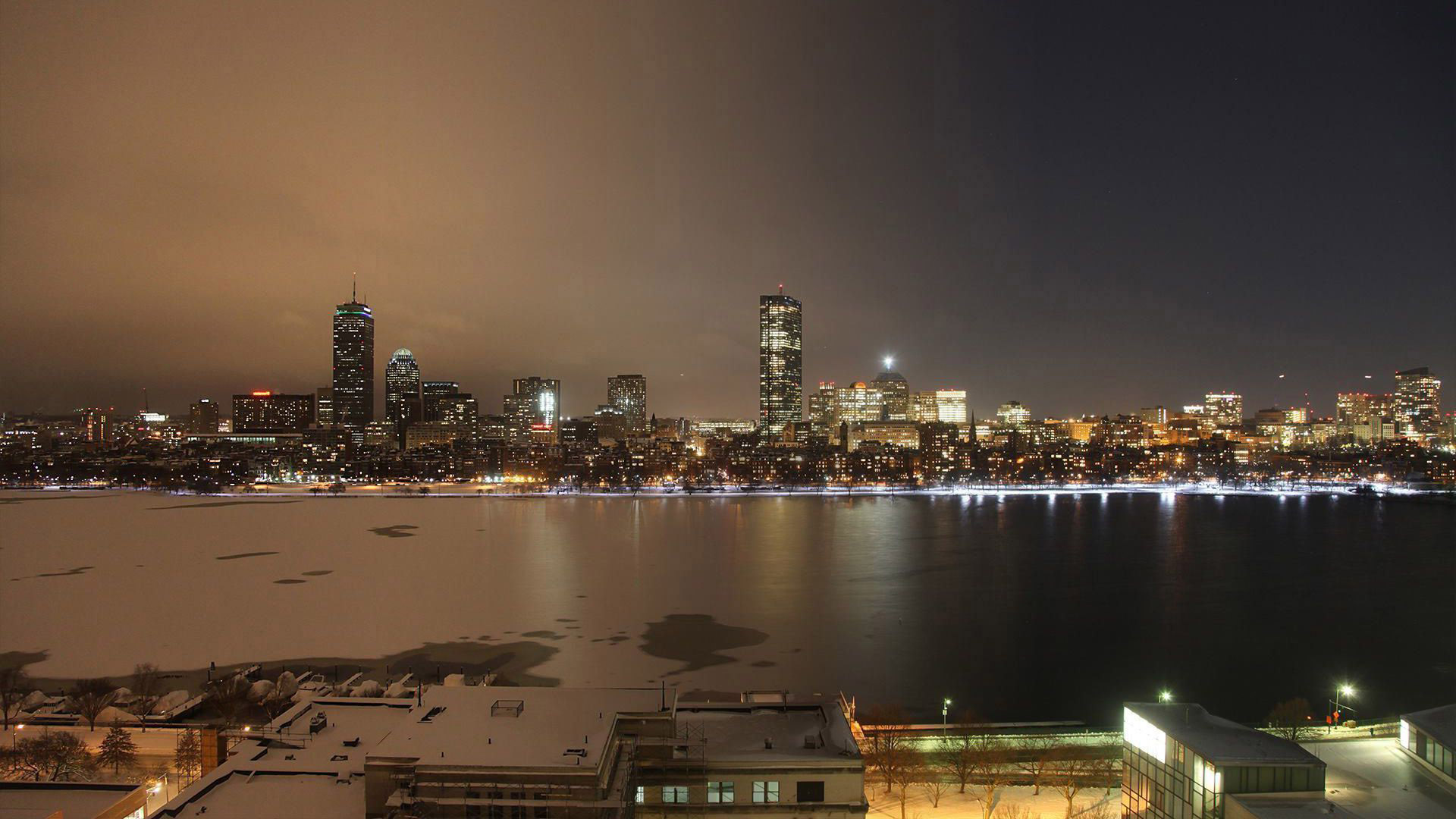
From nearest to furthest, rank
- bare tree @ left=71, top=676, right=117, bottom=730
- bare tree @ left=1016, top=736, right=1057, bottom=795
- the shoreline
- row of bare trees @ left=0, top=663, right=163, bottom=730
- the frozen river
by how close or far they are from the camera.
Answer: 1. bare tree @ left=1016, top=736, right=1057, bottom=795
2. bare tree @ left=71, top=676, right=117, bottom=730
3. row of bare trees @ left=0, top=663, right=163, bottom=730
4. the frozen river
5. the shoreline

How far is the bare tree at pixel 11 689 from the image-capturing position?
321 inches

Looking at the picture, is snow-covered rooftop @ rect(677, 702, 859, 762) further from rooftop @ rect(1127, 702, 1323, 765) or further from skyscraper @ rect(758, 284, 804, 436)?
skyscraper @ rect(758, 284, 804, 436)

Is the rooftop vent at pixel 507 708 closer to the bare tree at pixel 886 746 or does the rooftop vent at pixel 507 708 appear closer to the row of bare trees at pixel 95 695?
the bare tree at pixel 886 746

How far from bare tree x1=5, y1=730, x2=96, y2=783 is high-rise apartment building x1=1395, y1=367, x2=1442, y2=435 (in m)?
97.0

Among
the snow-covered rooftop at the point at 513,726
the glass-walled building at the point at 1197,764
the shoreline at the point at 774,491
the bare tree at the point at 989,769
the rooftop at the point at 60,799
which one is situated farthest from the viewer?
the shoreline at the point at 774,491

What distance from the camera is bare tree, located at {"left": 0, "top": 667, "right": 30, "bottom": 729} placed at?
8.15m

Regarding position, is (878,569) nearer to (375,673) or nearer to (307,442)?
(375,673)

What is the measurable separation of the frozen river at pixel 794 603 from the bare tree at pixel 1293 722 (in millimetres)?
940

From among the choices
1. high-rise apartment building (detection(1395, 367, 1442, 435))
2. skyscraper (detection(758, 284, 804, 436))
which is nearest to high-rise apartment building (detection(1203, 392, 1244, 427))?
high-rise apartment building (detection(1395, 367, 1442, 435))

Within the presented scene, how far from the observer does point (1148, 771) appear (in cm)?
524

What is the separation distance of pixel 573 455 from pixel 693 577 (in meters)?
37.7

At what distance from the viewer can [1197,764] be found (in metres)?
4.81

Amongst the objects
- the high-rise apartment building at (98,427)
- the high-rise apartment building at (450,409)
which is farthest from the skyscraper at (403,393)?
the high-rise apartment building at (98,427)

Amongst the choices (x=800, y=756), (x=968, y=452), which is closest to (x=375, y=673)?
(x=800, y=756)
